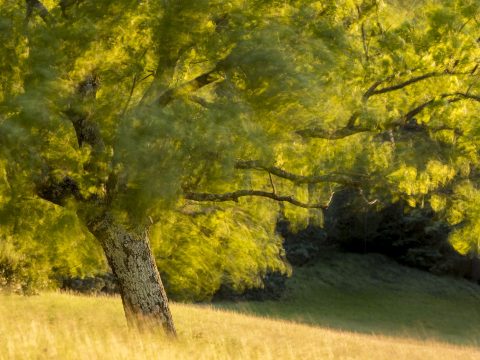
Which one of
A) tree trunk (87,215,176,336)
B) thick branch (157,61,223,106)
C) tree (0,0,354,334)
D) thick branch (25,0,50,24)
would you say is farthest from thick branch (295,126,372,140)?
thick branch (25,0,50,24)

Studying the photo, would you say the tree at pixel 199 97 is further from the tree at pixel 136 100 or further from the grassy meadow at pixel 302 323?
the grassy meadow at pixel 302 323

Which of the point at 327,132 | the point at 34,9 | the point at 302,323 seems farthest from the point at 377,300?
the point at 34,9

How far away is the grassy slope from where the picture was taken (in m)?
32.1

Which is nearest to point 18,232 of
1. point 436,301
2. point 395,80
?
point 395,80

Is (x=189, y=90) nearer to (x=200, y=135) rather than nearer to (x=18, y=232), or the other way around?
(x=200, y=135)

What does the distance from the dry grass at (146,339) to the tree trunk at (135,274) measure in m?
0.45

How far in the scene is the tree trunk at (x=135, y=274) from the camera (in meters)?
11.4

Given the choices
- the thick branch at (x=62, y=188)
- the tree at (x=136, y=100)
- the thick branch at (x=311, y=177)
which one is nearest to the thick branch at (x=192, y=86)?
the tree at (x=136, y=100)

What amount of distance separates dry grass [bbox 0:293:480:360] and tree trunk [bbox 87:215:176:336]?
45 cm

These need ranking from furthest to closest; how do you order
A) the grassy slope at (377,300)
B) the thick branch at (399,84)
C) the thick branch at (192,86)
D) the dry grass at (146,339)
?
1. the grassy slope at (377,300)
2. the thick branch at (399,84)
3. the thick branch at (192,86)
4. the dry grass at (146,339)

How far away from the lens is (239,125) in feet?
28.1

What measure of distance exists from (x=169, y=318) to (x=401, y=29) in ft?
19.3

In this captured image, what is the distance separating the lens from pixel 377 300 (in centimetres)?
3681

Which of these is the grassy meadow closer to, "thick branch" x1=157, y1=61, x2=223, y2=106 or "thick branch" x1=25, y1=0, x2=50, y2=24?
"thick branch" x1=157, y1=61, x2=223, y2=106
